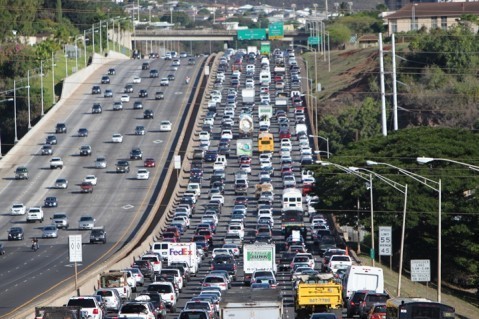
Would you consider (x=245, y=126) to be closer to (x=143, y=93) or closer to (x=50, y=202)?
(x=143, y=93)

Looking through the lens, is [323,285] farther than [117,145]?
No

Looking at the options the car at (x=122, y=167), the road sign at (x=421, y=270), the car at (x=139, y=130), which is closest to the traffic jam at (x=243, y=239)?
the road sign at (x=421, y=270)

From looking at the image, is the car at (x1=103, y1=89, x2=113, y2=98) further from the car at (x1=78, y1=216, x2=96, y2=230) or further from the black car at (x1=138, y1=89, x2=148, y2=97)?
the car at (x1=78, y1=216, x2=96, y2=230)

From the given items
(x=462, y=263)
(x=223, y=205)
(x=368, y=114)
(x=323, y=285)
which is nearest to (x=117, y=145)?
(x=223, y=205)

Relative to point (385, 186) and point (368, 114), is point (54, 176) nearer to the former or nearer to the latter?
point (385, 186)

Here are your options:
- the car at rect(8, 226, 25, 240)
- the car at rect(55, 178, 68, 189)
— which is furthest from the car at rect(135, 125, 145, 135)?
the car at rect(8, 226, 25, 240)

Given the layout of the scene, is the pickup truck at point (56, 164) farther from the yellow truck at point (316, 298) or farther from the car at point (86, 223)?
the yellow truck at point (316, 298)

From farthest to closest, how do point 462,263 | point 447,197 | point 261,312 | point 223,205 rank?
point 223,205, point 447,197, point 462,263, point 261,312

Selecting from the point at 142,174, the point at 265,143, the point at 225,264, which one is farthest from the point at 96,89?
the point at 225,264
